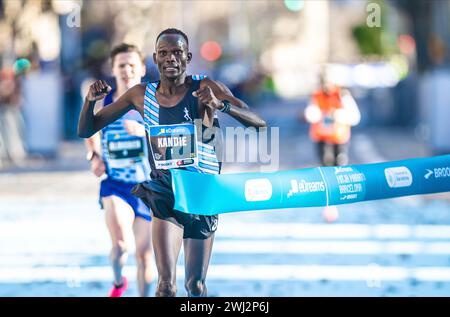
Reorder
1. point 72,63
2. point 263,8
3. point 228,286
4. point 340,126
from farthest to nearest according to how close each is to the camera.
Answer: point 263,8 → point 72,63 → point 340,126 → point 228,286

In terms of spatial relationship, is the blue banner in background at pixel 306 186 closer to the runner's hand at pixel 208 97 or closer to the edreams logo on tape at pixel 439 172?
the edreams logo on tape at pixel 439 172

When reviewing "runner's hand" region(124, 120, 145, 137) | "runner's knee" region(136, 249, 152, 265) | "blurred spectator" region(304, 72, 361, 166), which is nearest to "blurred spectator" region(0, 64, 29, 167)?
"blurred spectator" region(304, 72, 361, 166)

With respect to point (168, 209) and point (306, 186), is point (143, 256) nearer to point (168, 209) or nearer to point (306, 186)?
point (168, 209)

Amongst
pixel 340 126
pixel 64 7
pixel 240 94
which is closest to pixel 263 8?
pixel 240 94

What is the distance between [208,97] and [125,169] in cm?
202

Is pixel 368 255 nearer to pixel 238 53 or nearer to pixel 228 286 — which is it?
pixel 228 286

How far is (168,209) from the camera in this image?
567cm

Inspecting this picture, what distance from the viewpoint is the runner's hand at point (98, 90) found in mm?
5520

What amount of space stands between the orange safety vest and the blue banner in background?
702cm

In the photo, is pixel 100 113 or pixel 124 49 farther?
pixel 124 49

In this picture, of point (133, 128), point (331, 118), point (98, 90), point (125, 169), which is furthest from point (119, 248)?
point (331, 118)

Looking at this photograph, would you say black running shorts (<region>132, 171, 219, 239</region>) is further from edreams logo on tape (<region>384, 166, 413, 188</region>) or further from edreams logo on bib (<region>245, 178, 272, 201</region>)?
edreams logo on tape (<region>384, 166, 413, 188</region>)

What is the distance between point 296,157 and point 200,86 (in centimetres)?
1526

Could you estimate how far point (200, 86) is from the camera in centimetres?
564
